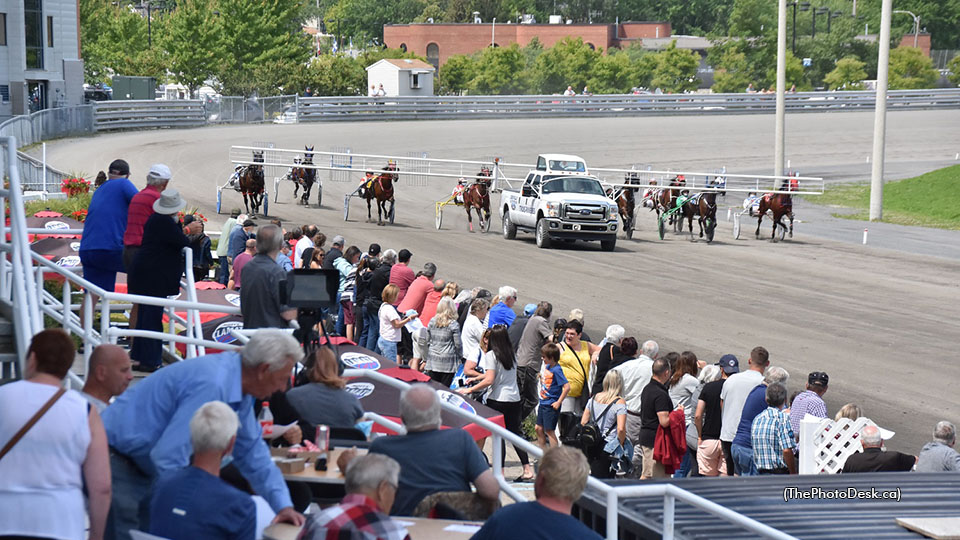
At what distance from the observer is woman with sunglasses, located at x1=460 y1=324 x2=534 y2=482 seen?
458 inches

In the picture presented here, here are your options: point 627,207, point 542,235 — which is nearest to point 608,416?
point 542,235

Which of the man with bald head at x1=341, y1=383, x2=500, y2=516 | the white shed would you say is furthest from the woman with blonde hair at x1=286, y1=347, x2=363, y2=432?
the white shed

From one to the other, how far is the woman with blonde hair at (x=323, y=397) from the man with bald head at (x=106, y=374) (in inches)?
58.7

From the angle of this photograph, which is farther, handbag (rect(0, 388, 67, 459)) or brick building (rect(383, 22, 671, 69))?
brick building (rect(383, 22, 671, 69))

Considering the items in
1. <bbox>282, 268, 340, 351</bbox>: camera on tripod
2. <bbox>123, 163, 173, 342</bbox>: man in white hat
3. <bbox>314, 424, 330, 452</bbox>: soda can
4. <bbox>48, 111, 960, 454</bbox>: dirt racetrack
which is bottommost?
<bbox>48, 111, 960, 454</bbox>: dirt racetrack

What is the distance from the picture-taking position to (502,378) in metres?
11.7

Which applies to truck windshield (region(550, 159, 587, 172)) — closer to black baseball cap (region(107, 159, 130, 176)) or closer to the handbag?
black baseball cap (region(107, 159, 130, 176))

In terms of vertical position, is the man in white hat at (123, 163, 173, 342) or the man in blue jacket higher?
the man in white hat at (123, 163, 173, 342)

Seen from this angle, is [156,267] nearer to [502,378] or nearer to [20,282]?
[20,282]

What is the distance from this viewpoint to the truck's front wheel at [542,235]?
29.1m

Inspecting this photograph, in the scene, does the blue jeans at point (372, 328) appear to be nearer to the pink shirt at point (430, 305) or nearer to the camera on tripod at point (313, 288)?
the pink shirt at point (430, 305)

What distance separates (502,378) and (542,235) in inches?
694

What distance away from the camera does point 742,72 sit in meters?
97.9

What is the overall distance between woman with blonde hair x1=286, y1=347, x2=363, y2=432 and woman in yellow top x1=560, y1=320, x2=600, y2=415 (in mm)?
5235
